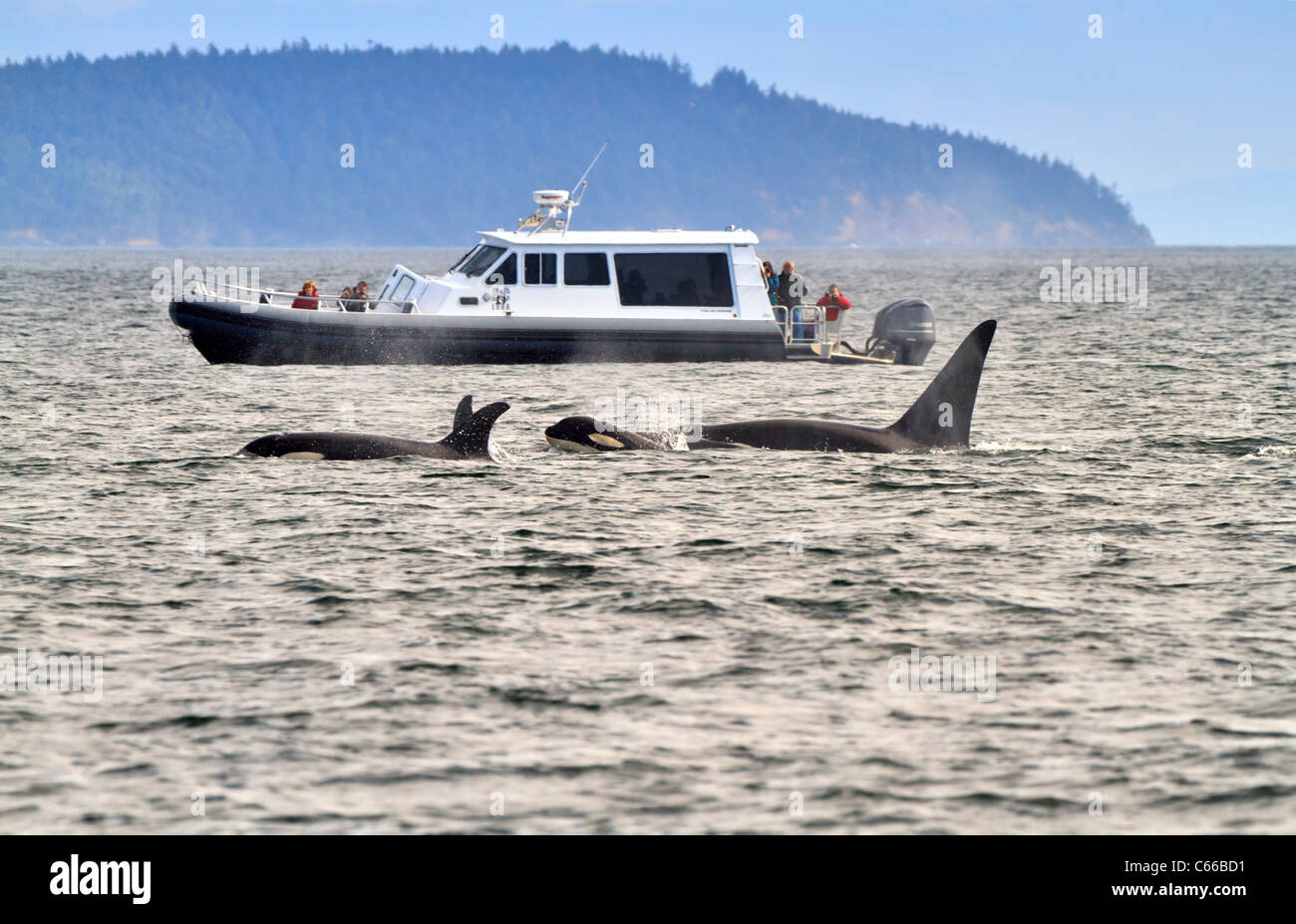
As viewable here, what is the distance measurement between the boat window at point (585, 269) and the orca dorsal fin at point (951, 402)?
39.5ft

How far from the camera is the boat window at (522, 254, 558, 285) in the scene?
29656mm

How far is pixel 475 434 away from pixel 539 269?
12341 mm

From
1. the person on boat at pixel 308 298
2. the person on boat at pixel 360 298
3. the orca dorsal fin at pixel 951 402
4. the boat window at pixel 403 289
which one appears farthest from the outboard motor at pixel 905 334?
the orca dorsal fin at pixel 951 402

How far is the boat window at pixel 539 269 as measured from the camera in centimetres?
2966

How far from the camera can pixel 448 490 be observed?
1638 centimetres

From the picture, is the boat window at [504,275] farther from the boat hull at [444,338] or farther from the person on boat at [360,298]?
the person on boat at [360,298]

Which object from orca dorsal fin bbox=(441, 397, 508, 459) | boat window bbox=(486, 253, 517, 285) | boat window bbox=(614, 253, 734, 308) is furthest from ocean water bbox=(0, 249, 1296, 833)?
boat window bbox=(614, 253, 734, 308)

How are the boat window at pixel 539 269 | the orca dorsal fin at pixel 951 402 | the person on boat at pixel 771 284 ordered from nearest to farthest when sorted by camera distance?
the orca dorsal fin at pixel 951 402, the boat window at pixel 539 269, the person on boat at pixel 771 284

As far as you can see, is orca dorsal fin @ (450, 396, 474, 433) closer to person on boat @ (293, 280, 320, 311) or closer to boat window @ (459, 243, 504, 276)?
person on boat @ (293, 280, 320, 311)

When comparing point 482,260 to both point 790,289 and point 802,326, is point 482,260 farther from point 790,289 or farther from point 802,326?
point 802,326

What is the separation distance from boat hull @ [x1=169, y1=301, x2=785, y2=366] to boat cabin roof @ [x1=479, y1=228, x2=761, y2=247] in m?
1.67
